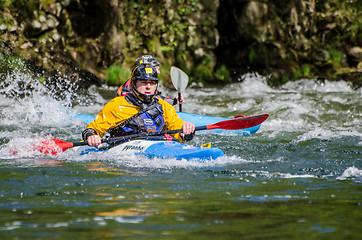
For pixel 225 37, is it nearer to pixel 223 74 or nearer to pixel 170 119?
pixel 223 74

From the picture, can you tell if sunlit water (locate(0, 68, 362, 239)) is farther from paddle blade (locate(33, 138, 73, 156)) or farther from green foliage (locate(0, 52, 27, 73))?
green foliage (locate(0, 52, 27, 73))

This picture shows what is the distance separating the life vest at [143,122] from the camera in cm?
524

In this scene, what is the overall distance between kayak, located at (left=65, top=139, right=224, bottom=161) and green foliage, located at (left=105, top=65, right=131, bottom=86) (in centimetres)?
725

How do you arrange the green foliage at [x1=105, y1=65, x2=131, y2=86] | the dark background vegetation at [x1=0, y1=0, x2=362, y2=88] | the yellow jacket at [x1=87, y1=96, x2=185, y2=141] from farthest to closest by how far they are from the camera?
the dark background vegetation at [x1=0, y1=0, x2=362, y2=88] → the green foliage at [x1=105, y1=65, x2=131, y2=86] → the yellow jacket at [x1=87, y1=96, x2=185, y2=141]

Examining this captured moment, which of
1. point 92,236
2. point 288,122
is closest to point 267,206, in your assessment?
point 92,236

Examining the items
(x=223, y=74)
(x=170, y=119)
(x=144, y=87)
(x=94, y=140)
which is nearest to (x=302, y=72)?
(x=223, y=74)

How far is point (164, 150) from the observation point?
4781 mm

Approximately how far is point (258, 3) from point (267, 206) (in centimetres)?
1197

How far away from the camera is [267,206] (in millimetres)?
2979

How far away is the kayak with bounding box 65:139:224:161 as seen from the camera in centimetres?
464

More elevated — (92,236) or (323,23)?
Result: (323,23)

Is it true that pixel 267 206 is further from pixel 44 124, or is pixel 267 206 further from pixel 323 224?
pixel 44 124

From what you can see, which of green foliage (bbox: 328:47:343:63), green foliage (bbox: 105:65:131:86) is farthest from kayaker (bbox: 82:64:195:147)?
green foliage (bbox: 328:47:343:63)

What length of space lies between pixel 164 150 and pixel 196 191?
1.38 meters
